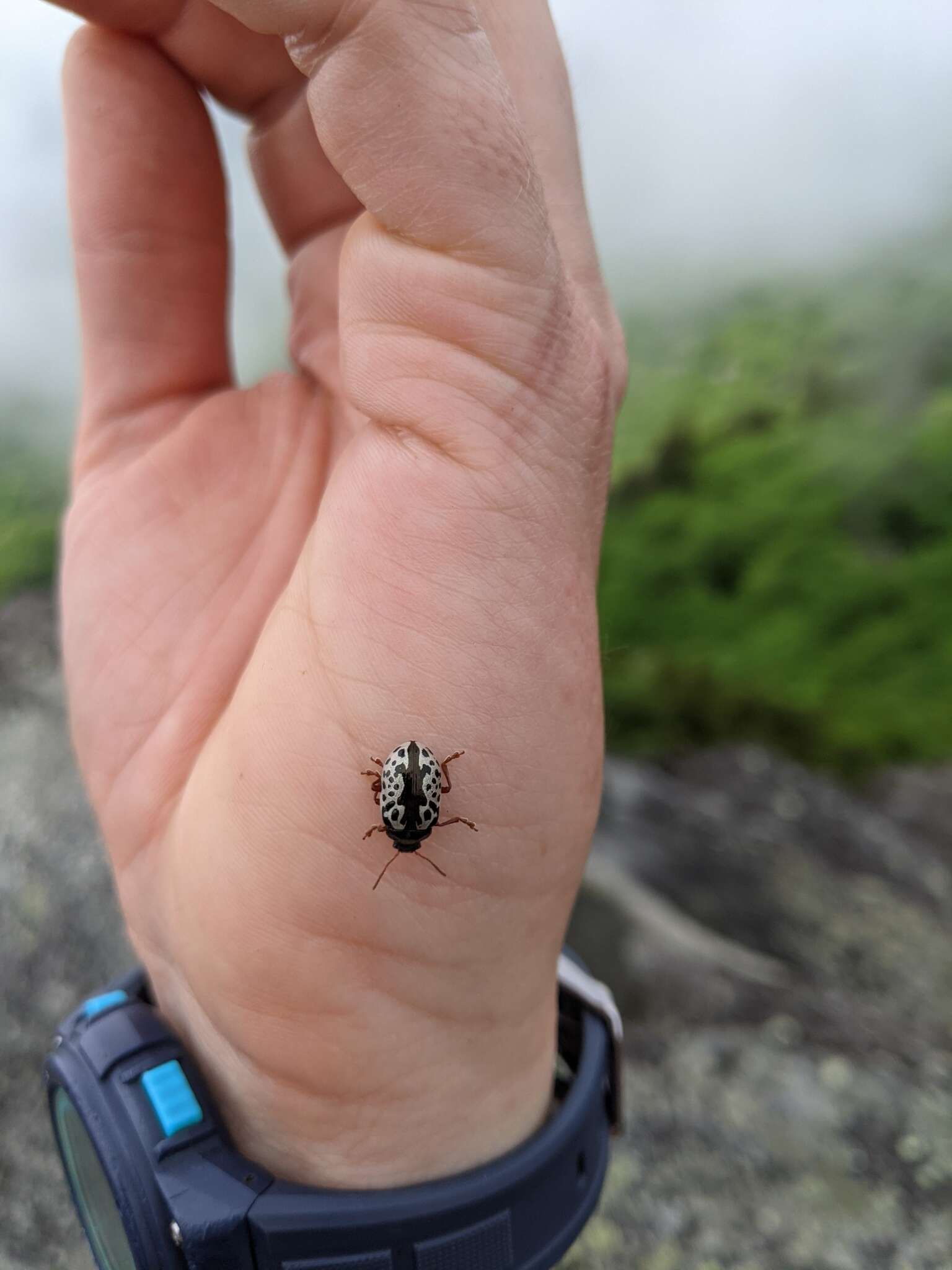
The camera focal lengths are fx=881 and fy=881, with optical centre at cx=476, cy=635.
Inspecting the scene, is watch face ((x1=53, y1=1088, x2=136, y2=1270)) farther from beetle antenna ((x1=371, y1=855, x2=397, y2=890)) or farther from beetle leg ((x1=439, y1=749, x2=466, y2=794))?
beetle leg ((x1=439, y1=749, x2=466, y2=794))

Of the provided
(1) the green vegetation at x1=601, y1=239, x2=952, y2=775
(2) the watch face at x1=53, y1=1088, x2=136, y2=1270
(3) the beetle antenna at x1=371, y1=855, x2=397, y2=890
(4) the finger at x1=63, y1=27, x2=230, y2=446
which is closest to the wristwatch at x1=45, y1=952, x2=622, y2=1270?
(2) the watch face at x1=53, y1=1088, x2=136, y2=1270

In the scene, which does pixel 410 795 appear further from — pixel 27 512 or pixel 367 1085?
Answer: pixel 27 512

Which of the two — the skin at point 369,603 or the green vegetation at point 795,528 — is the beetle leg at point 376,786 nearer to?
the skin at point 369,603

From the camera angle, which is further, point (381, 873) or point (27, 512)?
point (27, 512)

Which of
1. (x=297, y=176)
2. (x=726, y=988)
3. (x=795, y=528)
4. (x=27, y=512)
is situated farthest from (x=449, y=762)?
(x=795, y=528)

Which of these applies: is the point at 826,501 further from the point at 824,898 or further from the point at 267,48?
the point at 267,48

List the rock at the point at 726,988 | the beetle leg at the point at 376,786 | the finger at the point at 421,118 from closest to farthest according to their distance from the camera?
the finger at the point at 421,118 < the beetle leg at the point at 376,786 < the rock at the point at 726,988

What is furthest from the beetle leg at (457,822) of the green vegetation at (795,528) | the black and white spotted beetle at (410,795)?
the green vegetation at (795,528)
